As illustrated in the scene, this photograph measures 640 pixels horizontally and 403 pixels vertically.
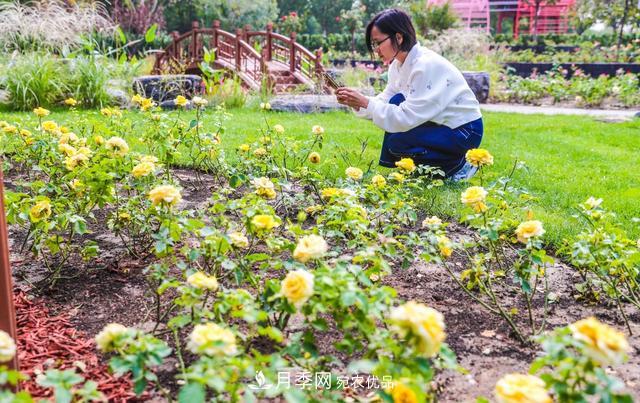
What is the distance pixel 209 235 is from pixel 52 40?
24.7ft

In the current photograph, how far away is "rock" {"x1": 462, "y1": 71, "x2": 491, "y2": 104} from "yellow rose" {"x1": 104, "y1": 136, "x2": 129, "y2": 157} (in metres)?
8.16

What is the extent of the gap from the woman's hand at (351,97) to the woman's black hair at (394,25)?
1.13 feet

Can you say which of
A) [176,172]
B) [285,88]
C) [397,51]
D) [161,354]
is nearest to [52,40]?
[285,88]

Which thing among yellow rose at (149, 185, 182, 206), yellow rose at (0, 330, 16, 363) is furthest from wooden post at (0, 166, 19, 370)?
yellow rose at (149, 185, 182, 206)

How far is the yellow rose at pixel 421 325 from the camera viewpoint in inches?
42.6

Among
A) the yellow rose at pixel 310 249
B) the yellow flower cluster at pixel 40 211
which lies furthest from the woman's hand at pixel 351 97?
the yellow rose at pixel 310 249

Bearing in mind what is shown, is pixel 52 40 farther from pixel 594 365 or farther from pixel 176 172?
pixel 594 365

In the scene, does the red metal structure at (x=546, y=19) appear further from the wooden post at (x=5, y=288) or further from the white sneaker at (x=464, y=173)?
the wooden post at (x=5, y=288)

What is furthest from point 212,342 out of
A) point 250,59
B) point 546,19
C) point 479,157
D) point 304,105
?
point 546,19

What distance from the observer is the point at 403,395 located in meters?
1.12

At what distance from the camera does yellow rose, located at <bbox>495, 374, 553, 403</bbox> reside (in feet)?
3.32

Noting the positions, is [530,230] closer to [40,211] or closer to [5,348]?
[5,348]

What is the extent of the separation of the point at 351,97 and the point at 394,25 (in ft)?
1.56

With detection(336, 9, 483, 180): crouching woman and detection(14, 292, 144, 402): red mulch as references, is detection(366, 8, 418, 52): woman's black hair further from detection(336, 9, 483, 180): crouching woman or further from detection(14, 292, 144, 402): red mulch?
detection(14, 292, 144, 402): red mulch
